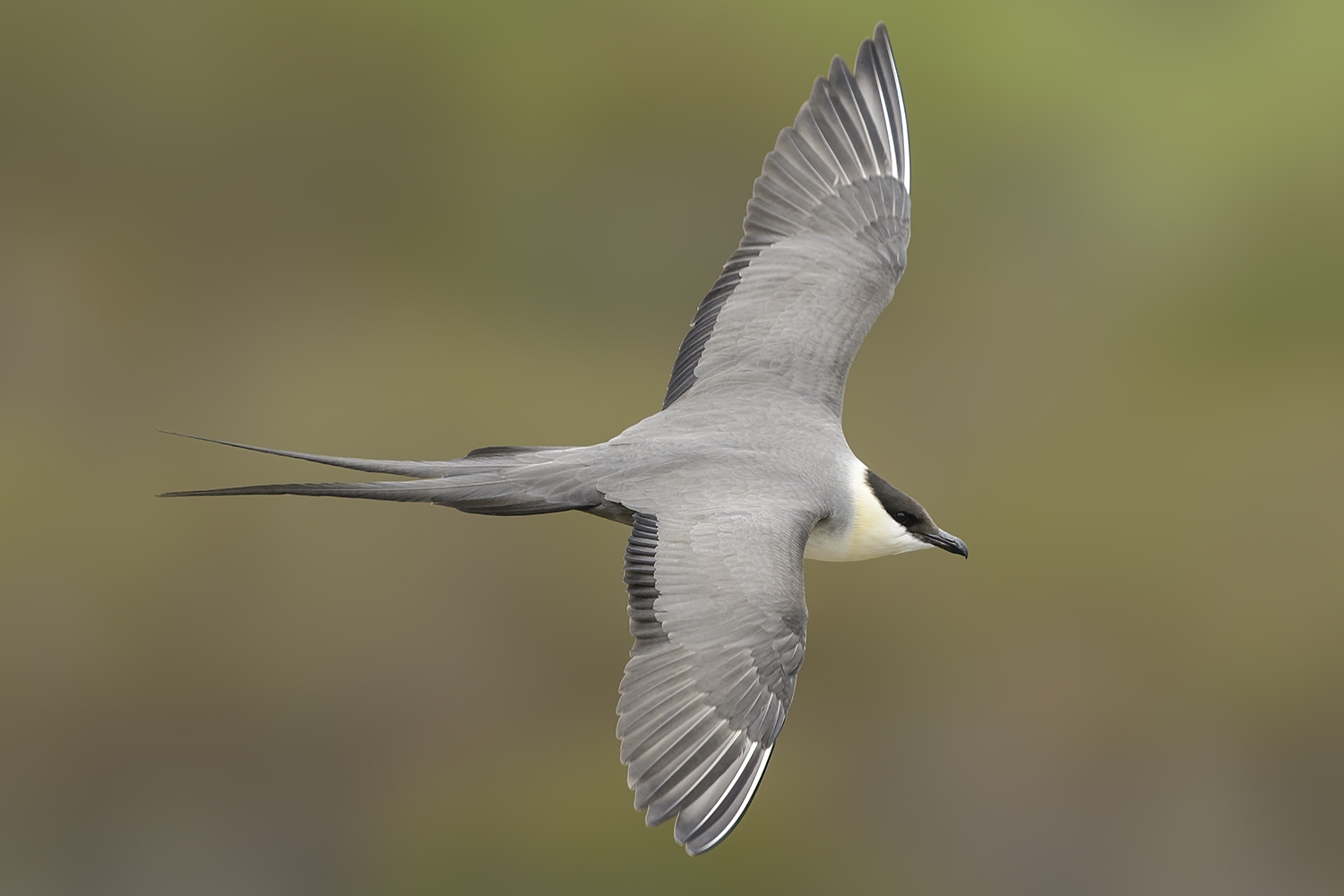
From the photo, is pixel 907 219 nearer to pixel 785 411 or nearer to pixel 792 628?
pixel 785 411

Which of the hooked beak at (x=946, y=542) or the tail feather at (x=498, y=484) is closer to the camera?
the tail feather at (x=498, y=484)

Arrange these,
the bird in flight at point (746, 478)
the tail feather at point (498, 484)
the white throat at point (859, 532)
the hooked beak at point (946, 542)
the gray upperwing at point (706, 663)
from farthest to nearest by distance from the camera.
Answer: the hooked beak at point (946, 542) < the white throat at point (859, 532) < the tail feather at point (498, 484) < the bird in flight at point (746, 478) < the gray upperwing at point (706, 663)

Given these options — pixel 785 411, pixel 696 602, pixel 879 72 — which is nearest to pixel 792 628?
pixel 696 602

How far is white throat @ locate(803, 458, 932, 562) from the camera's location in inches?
219

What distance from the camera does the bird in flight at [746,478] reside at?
14.9 feet

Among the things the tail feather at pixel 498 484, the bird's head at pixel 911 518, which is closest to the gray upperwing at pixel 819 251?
the bird's head at pixel 911 518

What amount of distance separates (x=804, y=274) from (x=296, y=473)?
176 inches

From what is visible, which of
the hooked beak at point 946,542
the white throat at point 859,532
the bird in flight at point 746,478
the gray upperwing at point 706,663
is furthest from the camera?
the hooked beak at point 946,542

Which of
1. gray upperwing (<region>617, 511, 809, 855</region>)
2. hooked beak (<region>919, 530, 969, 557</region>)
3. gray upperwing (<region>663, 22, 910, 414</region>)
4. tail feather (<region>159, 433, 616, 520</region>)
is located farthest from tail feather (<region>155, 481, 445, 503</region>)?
hooked beak (<region>919, 530, 969, 557</region>)

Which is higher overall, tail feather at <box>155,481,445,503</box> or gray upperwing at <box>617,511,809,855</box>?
tail feather at <box>155,481,445,503</box>

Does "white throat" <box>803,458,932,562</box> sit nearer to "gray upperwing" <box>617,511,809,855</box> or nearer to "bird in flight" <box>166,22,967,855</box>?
"bird in flight" <box>166,22,967,855</box>

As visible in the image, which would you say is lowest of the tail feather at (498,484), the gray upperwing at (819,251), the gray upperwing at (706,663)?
the gray upperwing at (706,663)

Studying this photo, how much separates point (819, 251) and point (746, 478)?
164 cm

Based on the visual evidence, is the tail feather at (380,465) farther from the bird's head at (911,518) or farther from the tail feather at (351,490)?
the bird's head at (911,518)
